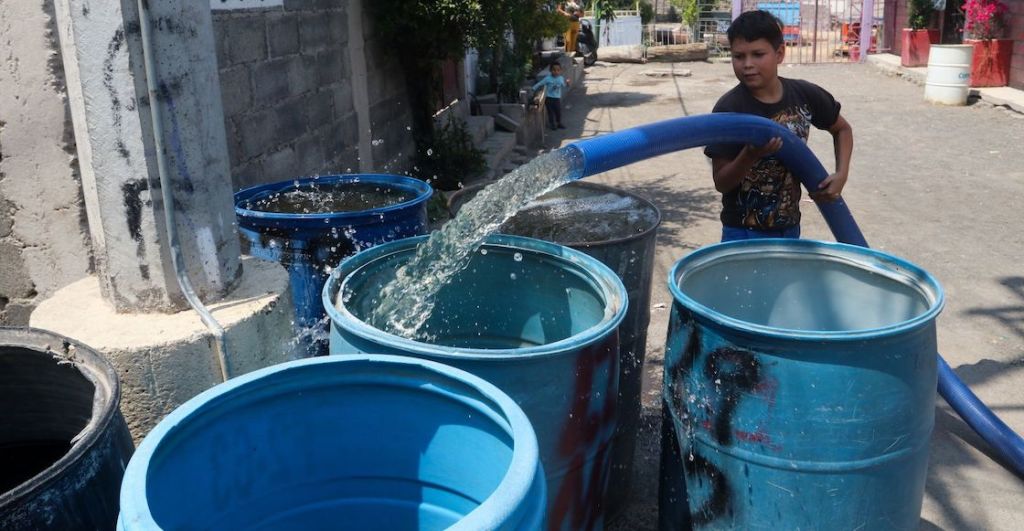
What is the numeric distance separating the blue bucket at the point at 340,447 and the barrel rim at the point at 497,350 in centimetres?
18

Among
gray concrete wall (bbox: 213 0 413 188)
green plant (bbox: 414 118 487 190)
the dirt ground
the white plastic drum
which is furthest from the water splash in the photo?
the white plastic drum

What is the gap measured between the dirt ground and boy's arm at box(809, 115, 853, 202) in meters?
1.25

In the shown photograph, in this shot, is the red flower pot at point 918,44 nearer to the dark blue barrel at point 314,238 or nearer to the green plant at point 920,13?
the green plant at point 920,13

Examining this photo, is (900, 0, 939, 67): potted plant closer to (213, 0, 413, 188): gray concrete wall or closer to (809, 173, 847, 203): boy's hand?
(213, 0, 413, 188): gray concrete wall

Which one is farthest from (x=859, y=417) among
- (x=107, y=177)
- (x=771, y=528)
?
(x=107, y=177)

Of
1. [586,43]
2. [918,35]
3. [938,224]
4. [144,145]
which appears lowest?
[938,224]

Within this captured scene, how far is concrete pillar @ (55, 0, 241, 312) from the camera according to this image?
2.05 metres

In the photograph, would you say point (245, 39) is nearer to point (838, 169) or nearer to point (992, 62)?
point (838, 169)

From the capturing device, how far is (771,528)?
6.98 feet

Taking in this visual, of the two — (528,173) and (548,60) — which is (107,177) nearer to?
(528,173)

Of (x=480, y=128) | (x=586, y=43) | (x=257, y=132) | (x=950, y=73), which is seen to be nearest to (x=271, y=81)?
(x=257, y=132)

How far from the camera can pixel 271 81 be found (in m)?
4.60

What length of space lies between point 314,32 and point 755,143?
137 inches

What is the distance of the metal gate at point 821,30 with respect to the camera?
22281 millimetres
